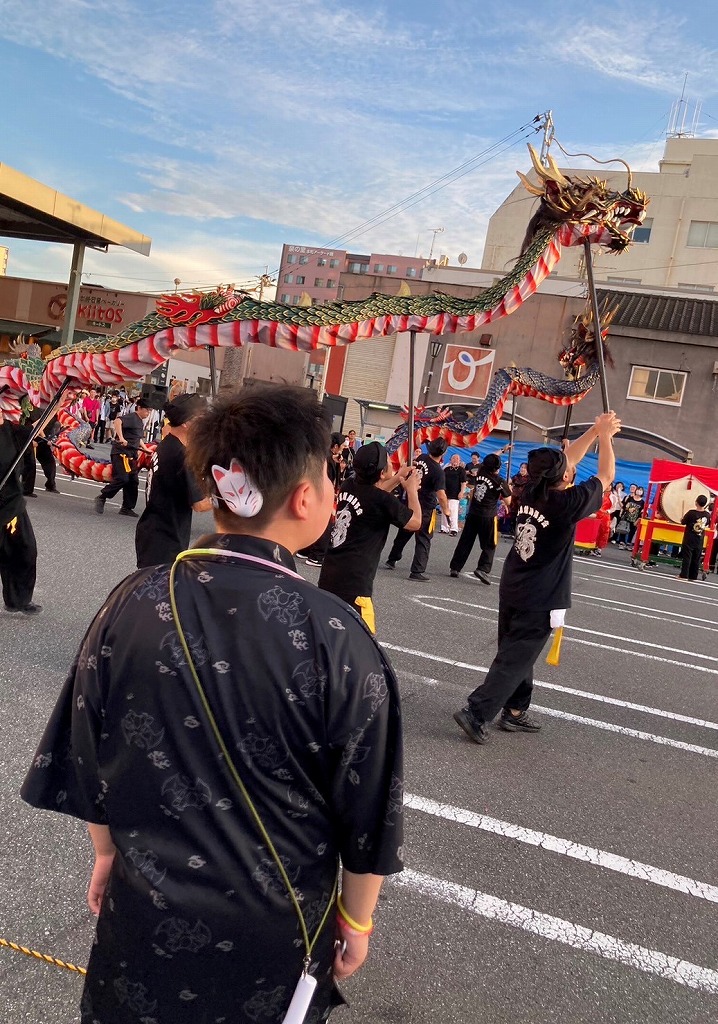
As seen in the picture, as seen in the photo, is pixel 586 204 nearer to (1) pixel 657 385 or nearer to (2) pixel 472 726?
(2) pixel 472 726

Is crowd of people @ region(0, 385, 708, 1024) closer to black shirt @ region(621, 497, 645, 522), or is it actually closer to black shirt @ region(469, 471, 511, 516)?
black shirt @ region(469, 471, 511, 516)

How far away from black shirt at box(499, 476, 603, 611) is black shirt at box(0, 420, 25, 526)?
11.9 ft

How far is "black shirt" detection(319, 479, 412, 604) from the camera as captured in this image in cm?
468

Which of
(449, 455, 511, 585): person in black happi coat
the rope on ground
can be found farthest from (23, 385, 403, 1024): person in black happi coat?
(449, 455, 511, 585): person in black happi coat

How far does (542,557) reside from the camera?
4734 mm

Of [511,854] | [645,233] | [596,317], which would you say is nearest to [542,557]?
[596,317]

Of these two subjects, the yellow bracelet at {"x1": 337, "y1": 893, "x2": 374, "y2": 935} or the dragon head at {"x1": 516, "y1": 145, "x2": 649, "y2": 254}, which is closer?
the yellow bracelet at {"x1": 337, "y1": 893, "x2": 374, "y2": 935}

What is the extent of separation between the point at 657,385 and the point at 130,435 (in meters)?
18.1

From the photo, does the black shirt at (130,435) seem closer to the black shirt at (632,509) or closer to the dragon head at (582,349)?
the dragon head at (582,349)

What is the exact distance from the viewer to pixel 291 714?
51.0 inches

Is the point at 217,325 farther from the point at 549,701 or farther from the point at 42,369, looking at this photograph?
the point at 549,701

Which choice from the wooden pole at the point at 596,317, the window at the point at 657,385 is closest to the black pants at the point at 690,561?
the window at the point at 657,385

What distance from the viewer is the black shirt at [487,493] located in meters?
10.9

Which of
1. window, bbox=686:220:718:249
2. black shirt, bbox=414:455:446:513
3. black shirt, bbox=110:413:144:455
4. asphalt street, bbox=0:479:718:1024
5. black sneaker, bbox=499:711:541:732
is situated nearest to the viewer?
asphalt street, bbox=0:479:718:1024
